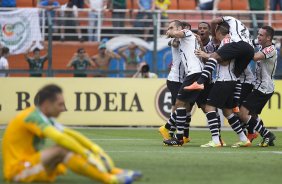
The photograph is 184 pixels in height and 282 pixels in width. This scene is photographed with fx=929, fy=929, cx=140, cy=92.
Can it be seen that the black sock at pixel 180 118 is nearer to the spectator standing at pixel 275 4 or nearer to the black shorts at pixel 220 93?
the black shorts at pixel 220 93

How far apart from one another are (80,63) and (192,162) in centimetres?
1254

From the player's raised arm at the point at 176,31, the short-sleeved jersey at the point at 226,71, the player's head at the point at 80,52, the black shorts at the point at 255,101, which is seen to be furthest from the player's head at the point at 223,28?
Answer: the player's head at the point at 80,52

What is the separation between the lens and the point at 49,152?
9586 mm

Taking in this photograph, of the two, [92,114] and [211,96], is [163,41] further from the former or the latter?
[211,96]

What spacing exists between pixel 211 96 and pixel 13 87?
943cm

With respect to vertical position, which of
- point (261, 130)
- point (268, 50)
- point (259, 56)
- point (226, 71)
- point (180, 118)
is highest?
point (268, 50)

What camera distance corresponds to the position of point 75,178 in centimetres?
1095

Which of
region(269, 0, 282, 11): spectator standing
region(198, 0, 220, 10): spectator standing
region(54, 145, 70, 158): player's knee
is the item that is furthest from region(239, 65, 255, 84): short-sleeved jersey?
region(269, 0, 282, 11): spectator standing

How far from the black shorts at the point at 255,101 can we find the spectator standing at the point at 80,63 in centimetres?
864

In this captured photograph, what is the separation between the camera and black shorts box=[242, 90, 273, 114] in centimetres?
1736

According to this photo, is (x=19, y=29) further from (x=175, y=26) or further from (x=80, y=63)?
(x=175, y=26)

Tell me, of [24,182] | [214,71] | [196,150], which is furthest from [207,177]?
[214,71]

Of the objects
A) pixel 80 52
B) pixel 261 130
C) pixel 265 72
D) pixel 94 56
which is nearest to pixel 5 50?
pixel 80 52

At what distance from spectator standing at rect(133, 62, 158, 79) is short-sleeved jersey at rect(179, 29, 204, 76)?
8.06 meters
